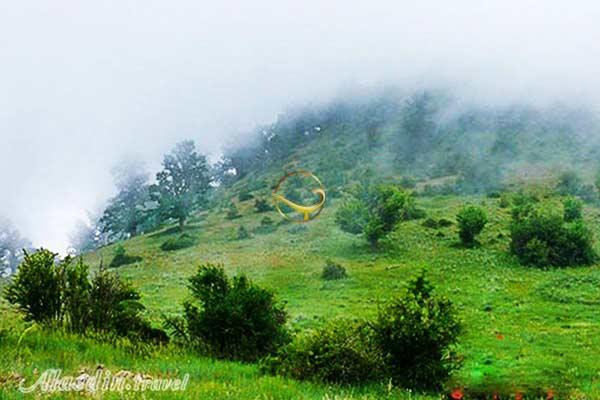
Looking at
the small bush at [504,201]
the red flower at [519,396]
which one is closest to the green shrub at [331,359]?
the red flower at [519,396]

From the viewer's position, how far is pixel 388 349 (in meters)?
14.1

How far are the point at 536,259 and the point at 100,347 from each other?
3690 cm

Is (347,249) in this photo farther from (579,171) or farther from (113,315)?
(579,171)

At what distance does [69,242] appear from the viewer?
126250 millimetres

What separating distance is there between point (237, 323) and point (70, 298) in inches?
173

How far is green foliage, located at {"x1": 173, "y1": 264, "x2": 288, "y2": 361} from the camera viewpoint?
16609 mm

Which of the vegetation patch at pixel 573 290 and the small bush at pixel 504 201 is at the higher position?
the small bush at pixel 504 201

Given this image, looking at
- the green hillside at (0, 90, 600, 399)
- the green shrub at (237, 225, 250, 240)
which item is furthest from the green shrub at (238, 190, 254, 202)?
the green shrub at (237, 225, 250, 240)

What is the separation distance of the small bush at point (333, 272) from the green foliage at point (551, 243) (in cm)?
1311

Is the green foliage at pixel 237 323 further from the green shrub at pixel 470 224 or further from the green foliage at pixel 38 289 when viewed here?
the green shrub at pixel 470 224

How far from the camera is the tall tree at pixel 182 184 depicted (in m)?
89.7

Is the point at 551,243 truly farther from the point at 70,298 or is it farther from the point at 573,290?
the point at 70,298

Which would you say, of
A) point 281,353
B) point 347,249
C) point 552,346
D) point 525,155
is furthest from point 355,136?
point 281,353

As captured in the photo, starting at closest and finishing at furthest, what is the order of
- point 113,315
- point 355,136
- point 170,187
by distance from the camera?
1. point 113,315
2. point 170,187
3. point 355,136
